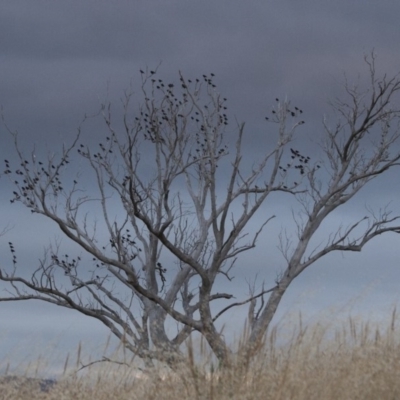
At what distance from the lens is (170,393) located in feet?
21.2

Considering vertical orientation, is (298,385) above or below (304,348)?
below

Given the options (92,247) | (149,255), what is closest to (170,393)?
(92,247)

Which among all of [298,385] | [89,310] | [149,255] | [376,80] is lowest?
[298,385]

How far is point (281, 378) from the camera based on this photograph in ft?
19.2

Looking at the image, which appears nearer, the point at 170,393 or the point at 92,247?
the point at 170,393

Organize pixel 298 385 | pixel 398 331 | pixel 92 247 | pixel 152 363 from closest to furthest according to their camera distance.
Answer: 1. pixel 298 385
2. pixel 152 363
3. pixel 398 331
4. pixel 92 247

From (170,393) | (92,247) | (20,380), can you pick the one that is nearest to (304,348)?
(170,393)

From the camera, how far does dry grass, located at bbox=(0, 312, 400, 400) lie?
19.3 feet

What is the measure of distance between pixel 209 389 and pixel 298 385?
1.04 metres

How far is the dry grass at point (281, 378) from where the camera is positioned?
5871 mm

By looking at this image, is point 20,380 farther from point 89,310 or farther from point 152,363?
point 89,310

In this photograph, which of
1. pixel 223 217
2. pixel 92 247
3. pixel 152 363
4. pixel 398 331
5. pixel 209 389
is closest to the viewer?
pixel 209 389

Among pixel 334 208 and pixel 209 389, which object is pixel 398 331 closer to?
pixel 209 389

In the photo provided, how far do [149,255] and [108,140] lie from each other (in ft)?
10.8
